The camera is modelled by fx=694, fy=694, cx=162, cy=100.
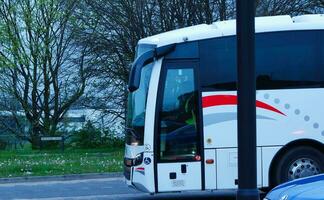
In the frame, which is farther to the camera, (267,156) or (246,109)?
(267,156)

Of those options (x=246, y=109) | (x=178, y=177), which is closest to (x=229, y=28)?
(x=178, y=177)

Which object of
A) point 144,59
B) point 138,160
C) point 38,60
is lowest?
point 138,160

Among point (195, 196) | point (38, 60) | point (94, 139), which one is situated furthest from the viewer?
point (38, 60)

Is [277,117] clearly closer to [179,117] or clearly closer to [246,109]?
[179,117]

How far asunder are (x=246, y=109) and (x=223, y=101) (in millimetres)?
4354

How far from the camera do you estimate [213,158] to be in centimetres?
1201

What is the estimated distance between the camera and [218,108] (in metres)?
12.1

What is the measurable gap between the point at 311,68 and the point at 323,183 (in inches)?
253

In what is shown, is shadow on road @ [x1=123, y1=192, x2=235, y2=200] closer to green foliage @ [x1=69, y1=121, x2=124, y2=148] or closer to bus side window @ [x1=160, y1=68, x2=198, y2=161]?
bus side window @ [x1=160, y1=68, x2=198, y2=161]

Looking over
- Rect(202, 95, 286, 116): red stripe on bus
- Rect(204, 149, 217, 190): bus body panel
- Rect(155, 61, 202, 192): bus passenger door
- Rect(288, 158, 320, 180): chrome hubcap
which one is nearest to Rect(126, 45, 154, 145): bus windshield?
Rect(155, 61, 202, 192): bus passenger door

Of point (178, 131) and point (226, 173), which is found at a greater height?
point (178, 131)

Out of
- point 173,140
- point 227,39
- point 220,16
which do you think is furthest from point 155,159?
point 220,16

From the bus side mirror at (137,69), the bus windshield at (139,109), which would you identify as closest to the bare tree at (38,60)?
the bus windshield at (139,109)

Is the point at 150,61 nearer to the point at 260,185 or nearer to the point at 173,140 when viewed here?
the point at 173,140
